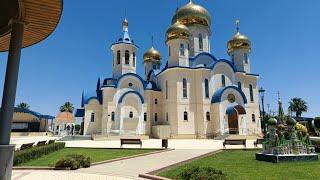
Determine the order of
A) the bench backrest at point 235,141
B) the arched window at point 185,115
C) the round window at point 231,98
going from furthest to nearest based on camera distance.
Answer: the round window at point 231,98, the arched window at point 185,115, the bench backrest at point 235,141

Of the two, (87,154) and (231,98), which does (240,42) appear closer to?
(231,98)

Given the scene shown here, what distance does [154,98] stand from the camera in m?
33.8

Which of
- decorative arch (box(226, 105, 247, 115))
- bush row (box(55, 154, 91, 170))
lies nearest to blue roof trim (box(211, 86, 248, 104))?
decorative arch (box(226, 105, 247, 115))

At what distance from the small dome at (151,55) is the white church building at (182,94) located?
6444 mm

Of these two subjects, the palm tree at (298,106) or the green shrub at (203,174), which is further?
the palm tree at (298,106)

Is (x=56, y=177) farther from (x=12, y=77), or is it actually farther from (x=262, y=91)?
(x=262, y=91)

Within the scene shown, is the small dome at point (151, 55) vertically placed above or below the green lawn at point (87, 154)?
above

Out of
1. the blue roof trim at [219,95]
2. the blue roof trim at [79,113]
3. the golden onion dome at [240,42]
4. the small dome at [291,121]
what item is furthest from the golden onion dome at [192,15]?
the small dome at [291,121]

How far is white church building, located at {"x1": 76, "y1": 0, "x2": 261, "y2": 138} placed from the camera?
1230 inches

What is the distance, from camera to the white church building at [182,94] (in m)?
31.2

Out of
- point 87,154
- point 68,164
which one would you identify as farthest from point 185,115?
point 68,164

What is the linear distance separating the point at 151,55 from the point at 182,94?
1250 cm

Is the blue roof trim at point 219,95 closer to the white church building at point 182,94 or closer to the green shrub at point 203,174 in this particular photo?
the white church building at point 182,94

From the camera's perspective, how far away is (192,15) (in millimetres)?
35156
